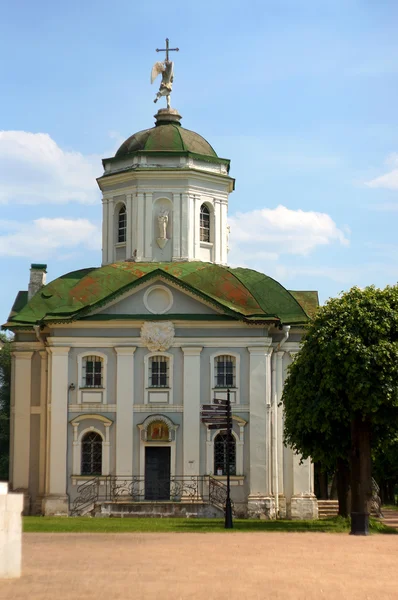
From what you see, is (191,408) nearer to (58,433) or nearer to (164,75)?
(58,433)

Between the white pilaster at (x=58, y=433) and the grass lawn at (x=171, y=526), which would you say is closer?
the grass lawn at (x=171, y=526)

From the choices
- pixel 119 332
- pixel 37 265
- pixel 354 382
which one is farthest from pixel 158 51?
pixel 354 382

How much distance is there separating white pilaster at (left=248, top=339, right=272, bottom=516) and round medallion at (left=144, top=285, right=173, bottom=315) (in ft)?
13.1

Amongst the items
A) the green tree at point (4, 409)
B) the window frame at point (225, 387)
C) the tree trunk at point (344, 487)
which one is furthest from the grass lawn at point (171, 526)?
the green tree at point (4, 409)

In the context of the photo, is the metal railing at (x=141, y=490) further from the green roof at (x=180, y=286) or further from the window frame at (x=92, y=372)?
the green roof at (x=180, y=286)

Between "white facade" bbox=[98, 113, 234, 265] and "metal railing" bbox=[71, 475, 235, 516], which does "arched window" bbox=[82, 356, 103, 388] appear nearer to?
"metal railing" bbox=[71, 475, 235, 516]

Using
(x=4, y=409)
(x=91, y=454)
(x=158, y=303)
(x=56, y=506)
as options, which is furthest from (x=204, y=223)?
(x=4, y=409)

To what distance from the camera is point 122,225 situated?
57.2m

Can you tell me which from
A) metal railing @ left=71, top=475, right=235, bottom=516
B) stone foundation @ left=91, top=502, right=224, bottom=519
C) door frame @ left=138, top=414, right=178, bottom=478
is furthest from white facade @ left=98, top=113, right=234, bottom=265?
stone foundation @ left=91, top=502, right=224, bottom=519

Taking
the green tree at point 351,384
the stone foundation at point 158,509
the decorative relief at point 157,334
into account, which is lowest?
the stone foundation at point 158,509

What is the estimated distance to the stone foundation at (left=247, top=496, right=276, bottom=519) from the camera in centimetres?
4966

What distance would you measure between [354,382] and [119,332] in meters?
14.8

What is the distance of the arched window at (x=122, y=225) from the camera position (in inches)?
2244

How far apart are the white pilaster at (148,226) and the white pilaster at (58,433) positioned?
726cm
